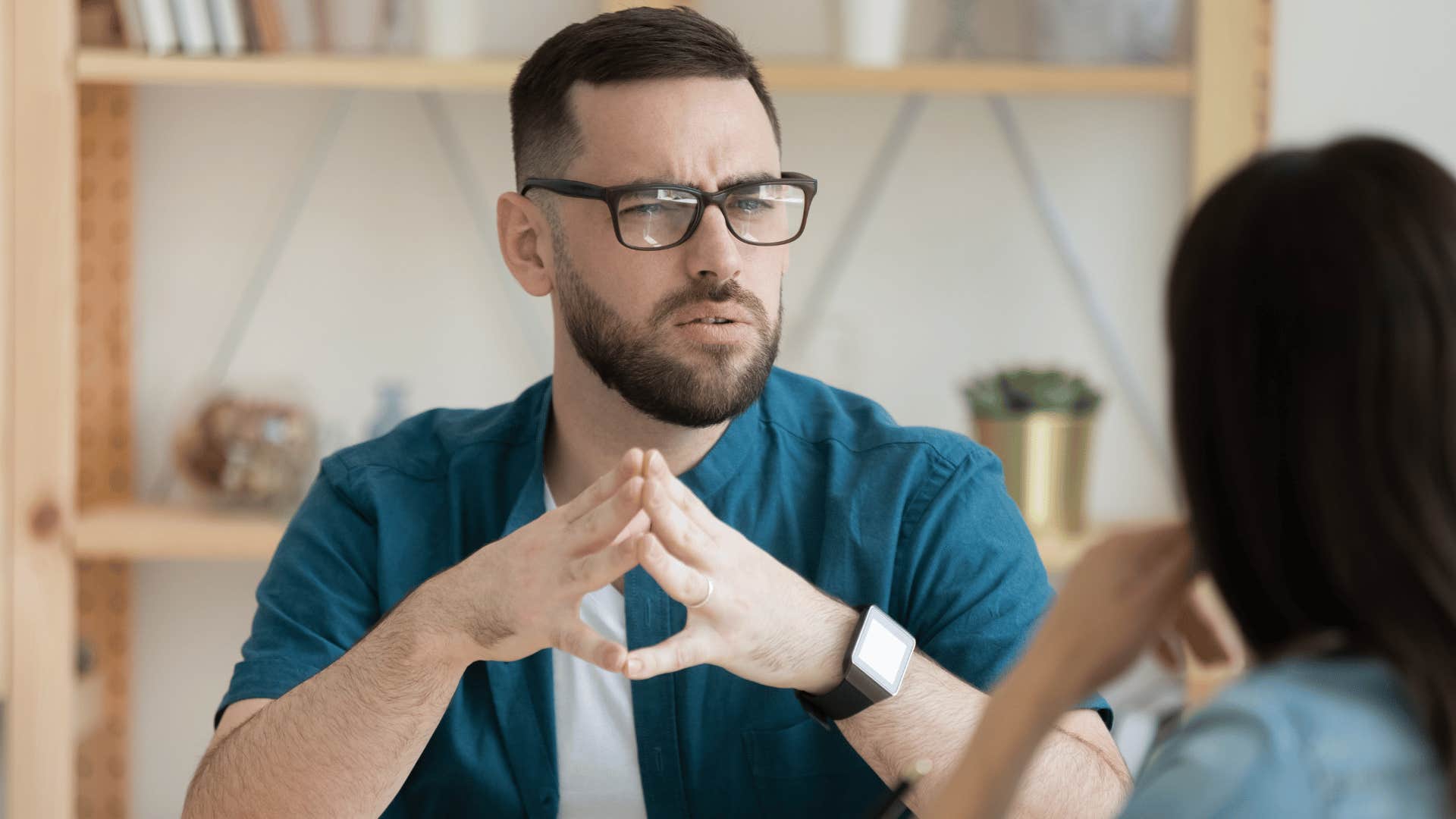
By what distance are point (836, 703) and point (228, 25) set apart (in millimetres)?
1519

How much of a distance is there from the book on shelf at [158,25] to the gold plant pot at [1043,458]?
4.44 feet

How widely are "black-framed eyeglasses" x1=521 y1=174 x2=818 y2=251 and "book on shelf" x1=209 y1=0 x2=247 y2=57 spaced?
101 centimetres

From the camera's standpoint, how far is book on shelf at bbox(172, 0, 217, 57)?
2020mm

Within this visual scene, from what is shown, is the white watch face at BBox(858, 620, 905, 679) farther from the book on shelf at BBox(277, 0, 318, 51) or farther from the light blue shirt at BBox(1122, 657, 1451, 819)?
the book on shelf at BBox(277, 0, 318, 51)

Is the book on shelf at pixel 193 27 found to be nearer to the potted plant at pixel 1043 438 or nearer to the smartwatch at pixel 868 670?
the potted plant at pixel 1043 438

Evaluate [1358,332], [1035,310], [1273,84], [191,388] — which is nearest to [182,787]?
[191,388]

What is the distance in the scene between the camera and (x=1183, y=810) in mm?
569

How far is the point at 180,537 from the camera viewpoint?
2061 mm

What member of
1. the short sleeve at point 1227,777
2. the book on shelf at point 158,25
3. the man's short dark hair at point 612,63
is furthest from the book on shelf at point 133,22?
the short sleeve at point 1227,777

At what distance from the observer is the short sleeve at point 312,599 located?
1.26 meters

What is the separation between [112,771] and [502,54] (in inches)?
56.5

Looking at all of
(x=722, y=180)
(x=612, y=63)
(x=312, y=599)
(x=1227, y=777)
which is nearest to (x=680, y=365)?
(x=722, y=180)

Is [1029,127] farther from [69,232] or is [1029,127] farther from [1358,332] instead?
[1358,332]

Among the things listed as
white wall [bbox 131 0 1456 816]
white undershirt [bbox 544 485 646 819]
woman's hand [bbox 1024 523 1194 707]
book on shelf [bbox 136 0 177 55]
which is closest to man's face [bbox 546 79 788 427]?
white undershirt [bbox 544 485 646 819]
